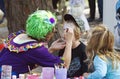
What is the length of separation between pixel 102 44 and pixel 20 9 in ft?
4.85

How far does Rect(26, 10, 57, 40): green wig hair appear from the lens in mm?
3592

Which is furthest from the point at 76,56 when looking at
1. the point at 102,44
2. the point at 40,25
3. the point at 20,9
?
the point at 20,9

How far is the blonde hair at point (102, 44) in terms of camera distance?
4.05 metres

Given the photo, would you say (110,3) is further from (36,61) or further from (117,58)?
(36,61)

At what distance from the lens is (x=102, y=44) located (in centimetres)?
408

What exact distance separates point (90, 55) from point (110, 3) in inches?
107

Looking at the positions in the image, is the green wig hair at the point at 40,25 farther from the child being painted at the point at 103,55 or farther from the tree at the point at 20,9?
the tree at the point at 20,9

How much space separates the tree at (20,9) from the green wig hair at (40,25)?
147 centimetres

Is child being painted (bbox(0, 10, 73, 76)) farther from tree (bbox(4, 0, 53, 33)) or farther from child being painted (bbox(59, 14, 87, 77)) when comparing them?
tree (bbox(4, 0, 53, 33))

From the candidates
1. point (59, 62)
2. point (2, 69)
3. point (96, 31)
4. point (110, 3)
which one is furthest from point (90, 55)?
point (110, 3)

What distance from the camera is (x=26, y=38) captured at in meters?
3.64

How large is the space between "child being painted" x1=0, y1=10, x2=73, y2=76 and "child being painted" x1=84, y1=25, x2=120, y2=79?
467 millimetres

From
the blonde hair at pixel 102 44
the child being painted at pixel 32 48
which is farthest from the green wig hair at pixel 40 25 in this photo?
the blonde hair at pixel 102 44

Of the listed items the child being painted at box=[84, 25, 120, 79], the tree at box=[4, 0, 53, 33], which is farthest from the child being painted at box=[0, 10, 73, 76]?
the tree at box=[4, 0, 53, 33]
